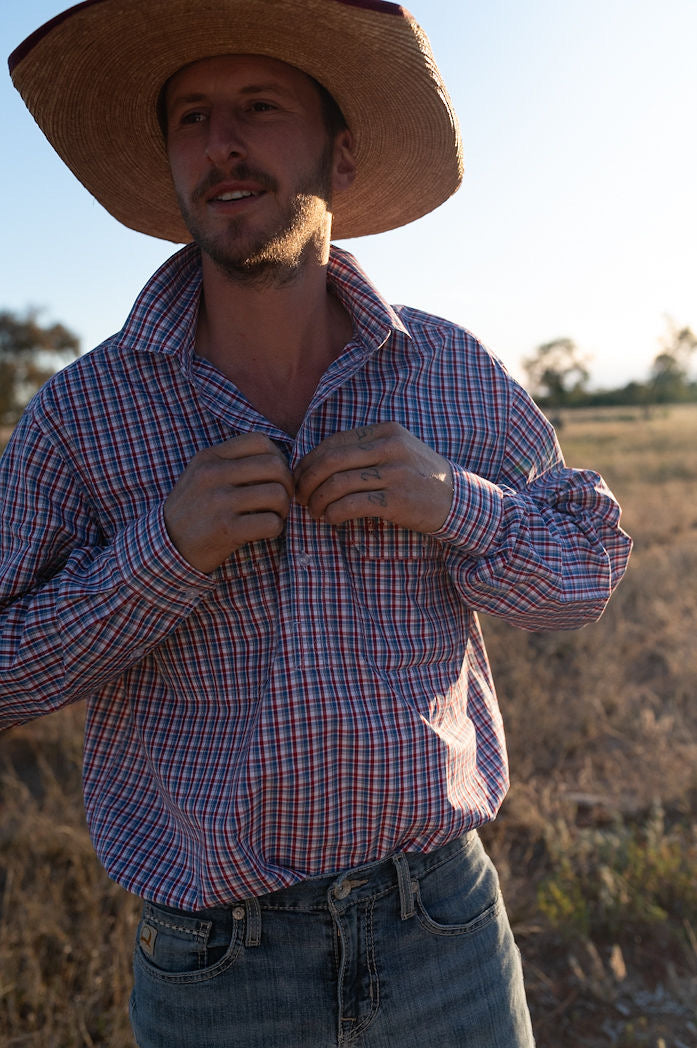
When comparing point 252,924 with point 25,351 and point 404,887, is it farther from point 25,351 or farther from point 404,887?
point 25,351

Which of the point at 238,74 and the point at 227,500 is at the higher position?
the point at 238,74

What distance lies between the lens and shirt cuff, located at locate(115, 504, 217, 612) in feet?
5.11

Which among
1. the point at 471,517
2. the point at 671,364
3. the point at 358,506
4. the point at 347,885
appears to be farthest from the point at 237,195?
the point at 671,364

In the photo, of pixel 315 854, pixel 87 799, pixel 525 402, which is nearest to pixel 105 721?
pixel 87 799

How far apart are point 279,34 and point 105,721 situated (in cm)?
148

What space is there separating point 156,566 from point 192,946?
0.72 meters

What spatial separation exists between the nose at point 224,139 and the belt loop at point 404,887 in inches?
56.7

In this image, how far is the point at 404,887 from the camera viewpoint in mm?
1707

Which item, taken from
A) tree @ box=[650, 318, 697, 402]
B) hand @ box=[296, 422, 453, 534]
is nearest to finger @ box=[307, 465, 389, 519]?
hand @ box=[296, 422, 453, 534]

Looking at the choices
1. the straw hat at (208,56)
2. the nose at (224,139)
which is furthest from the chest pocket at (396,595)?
the straw hat at (208,56)

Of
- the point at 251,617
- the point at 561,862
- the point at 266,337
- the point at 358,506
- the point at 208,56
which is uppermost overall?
the point at 208,56

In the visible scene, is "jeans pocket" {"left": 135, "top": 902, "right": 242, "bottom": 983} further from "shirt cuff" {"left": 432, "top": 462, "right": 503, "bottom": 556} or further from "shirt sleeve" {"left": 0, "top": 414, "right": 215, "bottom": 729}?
"shirt cuff" {"left": 432, "top": 462, "right": 503, "bottom": 556}

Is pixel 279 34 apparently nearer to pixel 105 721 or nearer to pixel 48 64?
pixel 48 64

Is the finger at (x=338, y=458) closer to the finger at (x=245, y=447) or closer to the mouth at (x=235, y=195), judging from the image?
the finger at (x=245, y=447)
